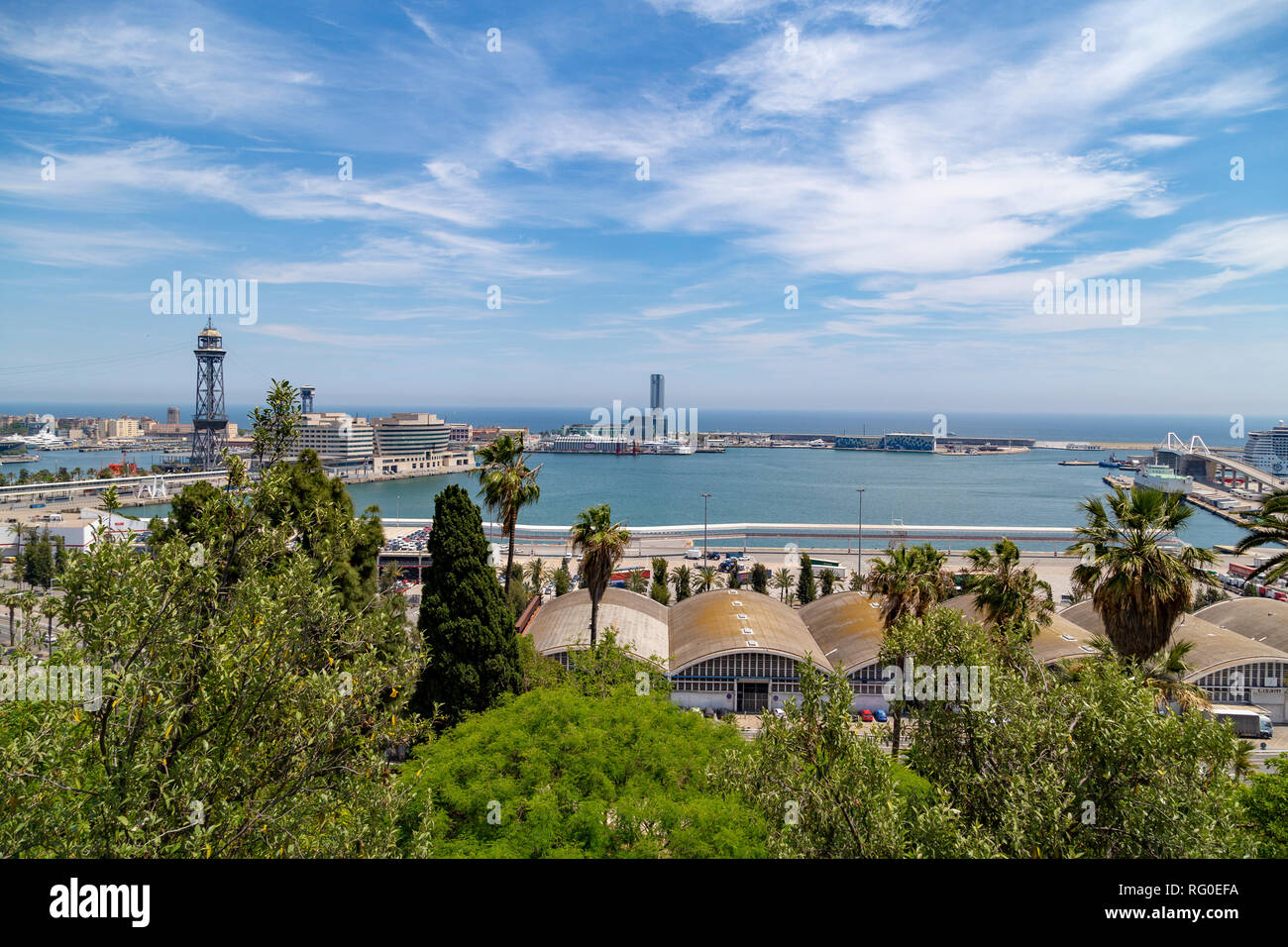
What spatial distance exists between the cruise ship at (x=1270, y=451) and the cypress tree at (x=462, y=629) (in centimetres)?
14742

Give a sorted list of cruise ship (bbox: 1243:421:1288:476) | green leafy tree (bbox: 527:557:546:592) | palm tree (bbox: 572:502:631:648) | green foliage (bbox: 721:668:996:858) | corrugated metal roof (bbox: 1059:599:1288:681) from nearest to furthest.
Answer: green foliage (bbox: 721:668:996:858) < palm tree (bbox: 572:502:631:648) < corrugated metal roof (bbox: 1059:599:1288:681) < green leafy tree (bbox: 527:557:546:592) < cruise ship (bbox: 1243:421:1288:476)

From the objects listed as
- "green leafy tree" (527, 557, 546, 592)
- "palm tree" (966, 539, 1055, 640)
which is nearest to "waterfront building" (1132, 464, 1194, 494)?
"green leafy tree" (527, 557, 546, 592)

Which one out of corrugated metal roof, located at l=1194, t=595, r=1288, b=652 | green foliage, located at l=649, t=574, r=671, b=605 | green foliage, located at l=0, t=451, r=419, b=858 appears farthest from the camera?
green foliage, located at l=649, t=574, r=671, b=605

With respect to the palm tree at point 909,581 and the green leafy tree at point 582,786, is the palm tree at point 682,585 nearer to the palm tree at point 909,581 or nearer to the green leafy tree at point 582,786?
the palm tree at point 909,581

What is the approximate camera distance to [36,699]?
5258 millimetres

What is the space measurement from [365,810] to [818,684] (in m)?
4.96

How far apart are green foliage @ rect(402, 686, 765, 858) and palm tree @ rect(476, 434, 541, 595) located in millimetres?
8279

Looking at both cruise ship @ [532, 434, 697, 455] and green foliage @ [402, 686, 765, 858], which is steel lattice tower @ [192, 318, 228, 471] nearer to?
cruise ship @ [532, 434, 697, 455]

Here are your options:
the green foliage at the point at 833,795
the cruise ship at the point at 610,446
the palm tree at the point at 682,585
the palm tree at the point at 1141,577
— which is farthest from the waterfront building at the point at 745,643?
the cruise ship at the point at 610,446

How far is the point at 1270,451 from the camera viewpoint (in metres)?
126

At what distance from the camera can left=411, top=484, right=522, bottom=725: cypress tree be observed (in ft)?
54.9

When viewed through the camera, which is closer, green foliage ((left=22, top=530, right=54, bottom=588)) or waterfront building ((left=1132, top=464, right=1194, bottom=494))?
green foliage ((left=22, top=530, right=54, bottom=588))
